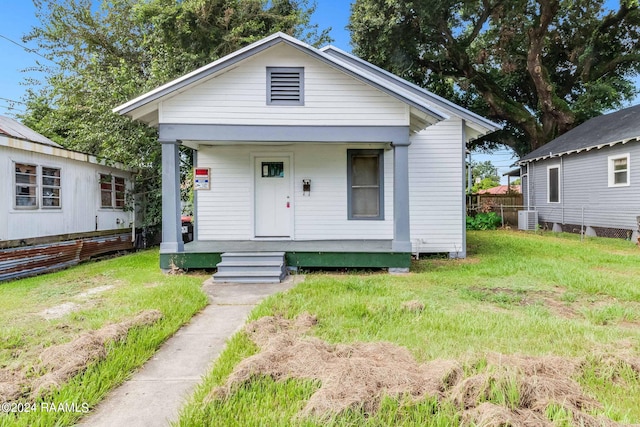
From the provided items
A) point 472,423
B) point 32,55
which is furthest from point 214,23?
point 472,423

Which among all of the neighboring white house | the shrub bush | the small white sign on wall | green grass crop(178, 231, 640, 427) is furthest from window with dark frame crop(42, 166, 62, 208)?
the shrub bush

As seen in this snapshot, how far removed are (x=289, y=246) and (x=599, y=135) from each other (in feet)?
38.8

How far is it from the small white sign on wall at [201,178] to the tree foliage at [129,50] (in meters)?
3.09

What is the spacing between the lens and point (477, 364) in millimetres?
2703

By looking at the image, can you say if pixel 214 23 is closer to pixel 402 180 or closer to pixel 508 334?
pixel 402 180

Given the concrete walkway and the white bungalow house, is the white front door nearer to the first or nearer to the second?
the white bungalow house

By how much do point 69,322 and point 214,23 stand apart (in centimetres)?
1173

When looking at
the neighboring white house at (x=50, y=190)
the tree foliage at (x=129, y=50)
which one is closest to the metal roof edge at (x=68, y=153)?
the neighboring white house at (x=50, y=190)

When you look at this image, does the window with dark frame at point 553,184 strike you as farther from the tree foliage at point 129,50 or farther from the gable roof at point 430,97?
the tree foliage at point 129,50

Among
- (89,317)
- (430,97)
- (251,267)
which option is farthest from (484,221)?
(89,317)

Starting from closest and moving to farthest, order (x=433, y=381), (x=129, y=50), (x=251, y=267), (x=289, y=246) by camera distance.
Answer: (x=433, y=381) → (x=251, y=267) → (x=289, y=246) → (x=129, y=50)

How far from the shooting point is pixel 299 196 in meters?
8.38

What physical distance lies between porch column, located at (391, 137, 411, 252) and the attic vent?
203 cm

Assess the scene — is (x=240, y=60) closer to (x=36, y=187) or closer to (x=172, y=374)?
(x=36, y=187)
